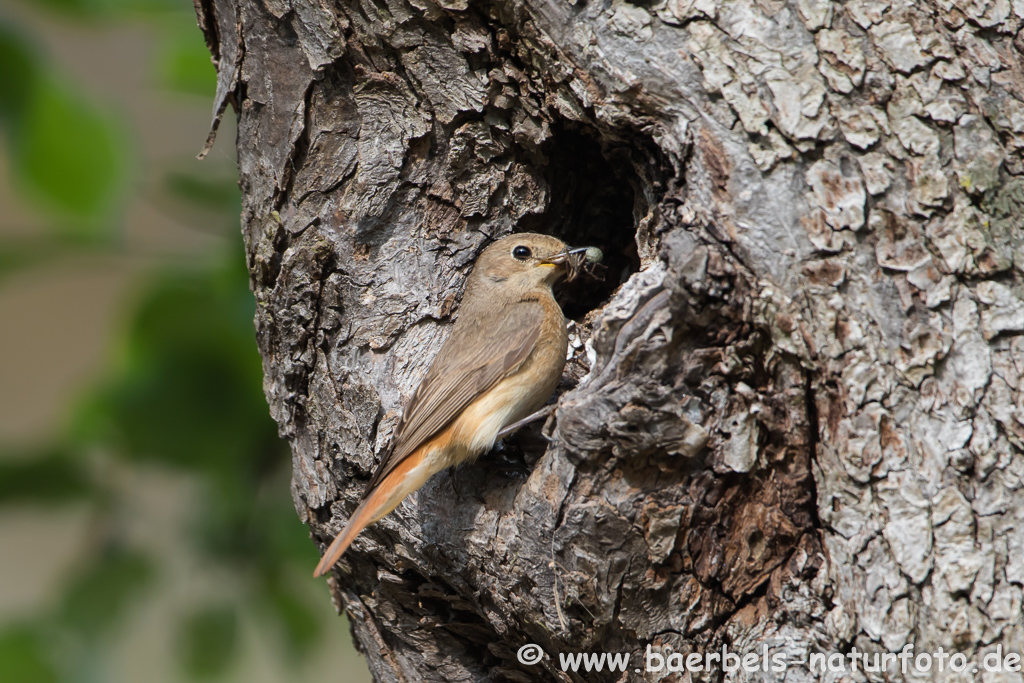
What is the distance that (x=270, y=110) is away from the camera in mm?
3555

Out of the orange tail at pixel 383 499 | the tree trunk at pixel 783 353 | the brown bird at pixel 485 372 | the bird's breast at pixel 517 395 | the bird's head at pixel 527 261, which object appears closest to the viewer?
the tree trunk at pixel 783 353

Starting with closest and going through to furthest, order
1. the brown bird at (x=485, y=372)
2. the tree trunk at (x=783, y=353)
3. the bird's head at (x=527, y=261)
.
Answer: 1. the tree trunk at (x=783, y=353)
2. the brown bird at (x=485, y=372)
3. the bird's head at (x=527, y=261)

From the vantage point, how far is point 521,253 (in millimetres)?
4027

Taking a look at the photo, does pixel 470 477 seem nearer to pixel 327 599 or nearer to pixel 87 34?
pixel 327 599

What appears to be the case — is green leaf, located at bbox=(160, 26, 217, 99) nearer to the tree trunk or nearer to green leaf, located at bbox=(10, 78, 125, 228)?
green leaf, located at bbox=(10, 78, 125, 228)

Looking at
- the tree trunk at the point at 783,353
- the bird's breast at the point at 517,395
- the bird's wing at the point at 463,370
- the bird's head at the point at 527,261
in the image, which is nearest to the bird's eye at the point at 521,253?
the bird's head at the point at 527,261

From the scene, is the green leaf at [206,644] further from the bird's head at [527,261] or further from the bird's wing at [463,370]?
the bird's head at [527,261]

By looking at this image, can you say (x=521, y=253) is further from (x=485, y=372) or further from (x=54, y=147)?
(x=54, y=147)

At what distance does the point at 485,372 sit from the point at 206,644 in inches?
68.1

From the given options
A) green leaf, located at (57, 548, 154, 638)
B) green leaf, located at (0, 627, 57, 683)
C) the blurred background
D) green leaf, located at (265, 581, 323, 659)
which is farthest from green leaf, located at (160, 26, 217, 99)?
green leaf, located at (0, 627, 57, 683)

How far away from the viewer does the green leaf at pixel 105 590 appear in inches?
142

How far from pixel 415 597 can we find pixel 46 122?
7.89 feet

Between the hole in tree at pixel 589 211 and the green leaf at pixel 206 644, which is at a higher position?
the hole in tree at pixel 589 211

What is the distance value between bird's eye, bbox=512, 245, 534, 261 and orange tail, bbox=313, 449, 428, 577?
3.57 feet
